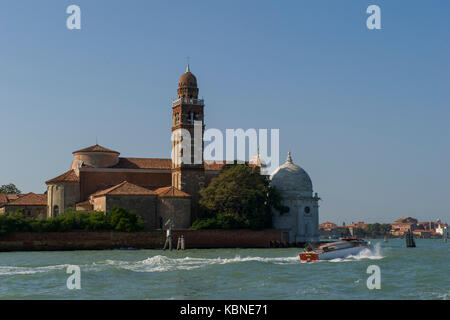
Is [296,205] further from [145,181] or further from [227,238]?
[145,181]

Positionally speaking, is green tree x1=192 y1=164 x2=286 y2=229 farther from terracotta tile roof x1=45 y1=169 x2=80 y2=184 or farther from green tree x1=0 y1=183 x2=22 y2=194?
green tree x1=0 y1=183 x2=22 y2=194

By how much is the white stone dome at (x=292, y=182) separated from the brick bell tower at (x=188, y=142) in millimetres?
8529

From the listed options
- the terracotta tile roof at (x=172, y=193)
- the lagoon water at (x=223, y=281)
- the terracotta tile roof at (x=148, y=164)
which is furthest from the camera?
the terracotta tile roof at (x=148, y=164)

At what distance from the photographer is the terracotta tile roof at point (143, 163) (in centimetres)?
6881

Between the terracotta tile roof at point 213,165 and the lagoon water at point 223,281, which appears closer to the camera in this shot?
the lagoon water at point 223,281

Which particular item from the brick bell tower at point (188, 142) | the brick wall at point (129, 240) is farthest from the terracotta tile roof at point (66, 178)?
the brick wall at point (129, 240)

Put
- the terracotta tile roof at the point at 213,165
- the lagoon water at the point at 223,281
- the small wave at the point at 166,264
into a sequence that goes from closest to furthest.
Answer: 1. the lagoon water at the point at 223,281
2. the small wave at the point at 166,264
3. the terracotta tile roof at the point at 213,165

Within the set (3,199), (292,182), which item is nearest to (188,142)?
(292,182)

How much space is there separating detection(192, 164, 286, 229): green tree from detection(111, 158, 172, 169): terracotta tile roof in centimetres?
907

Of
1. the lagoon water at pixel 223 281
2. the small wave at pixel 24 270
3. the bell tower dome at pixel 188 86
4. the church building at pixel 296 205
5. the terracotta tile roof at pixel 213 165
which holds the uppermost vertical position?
the bell tower dome at pixel 188 86

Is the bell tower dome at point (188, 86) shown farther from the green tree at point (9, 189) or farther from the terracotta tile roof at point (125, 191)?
the green tree at point (9, 189)

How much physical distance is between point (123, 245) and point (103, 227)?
88.0 inches

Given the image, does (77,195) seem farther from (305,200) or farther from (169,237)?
(305,200)
